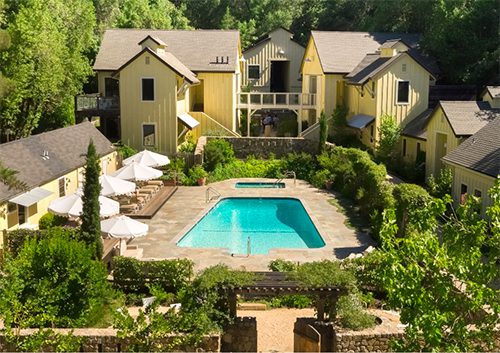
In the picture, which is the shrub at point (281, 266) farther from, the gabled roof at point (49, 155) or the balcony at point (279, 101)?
the balcony at point (279, 101)

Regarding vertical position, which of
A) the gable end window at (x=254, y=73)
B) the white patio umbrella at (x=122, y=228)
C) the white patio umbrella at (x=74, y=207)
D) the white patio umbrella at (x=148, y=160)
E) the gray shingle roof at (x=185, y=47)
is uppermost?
the gray shingle roof at (x=185, y=47)

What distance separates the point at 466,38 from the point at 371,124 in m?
8.23

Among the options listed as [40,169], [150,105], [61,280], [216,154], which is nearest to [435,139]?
[216,154]

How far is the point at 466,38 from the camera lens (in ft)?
123

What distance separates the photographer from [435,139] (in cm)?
2944

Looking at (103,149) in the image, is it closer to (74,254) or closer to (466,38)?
(74,254)

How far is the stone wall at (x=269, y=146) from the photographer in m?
36.5

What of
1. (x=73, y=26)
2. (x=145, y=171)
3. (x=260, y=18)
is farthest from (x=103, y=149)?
(x=260, y=18)

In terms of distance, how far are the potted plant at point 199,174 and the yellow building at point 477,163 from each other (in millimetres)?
13060

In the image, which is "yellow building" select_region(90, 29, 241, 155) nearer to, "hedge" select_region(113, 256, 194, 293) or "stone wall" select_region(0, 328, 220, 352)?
"hedge" select_region(113, 256, 194, 293)

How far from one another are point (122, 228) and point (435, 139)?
1617 centimetres

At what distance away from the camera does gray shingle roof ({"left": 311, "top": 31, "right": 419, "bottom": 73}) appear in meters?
40.2

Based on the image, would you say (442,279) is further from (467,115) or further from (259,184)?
(259,184)

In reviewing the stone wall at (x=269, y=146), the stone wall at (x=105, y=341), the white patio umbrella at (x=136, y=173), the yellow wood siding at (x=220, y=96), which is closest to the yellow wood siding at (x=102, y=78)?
the yellow wood siding at (x=220, y=96)
